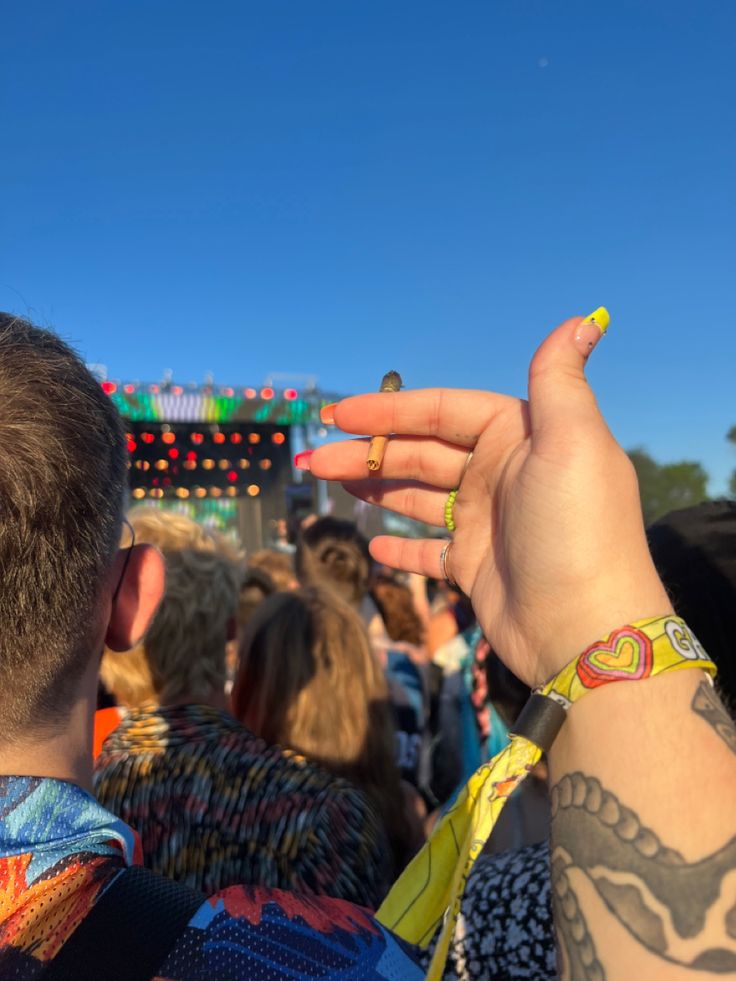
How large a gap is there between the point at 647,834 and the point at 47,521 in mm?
804

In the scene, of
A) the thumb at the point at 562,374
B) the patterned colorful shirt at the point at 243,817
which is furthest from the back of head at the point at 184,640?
the thumb at the point at 562,374

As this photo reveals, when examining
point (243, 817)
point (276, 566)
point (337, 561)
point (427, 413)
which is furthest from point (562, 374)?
point (276, 566)

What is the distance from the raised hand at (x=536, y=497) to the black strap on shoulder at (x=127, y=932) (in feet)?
1.72

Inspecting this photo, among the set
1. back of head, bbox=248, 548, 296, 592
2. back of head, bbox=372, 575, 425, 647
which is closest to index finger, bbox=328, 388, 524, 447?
back of head, bbox=248, 548, 296, 592

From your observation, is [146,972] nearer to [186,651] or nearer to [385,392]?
[385,392]

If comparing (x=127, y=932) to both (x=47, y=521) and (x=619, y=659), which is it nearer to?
(x=47, y=521)

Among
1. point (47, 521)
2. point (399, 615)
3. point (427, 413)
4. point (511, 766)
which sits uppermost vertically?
point (427, 413)

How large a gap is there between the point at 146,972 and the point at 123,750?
4.54ft

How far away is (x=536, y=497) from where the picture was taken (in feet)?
3.14

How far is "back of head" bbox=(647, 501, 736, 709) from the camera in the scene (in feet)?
4.69

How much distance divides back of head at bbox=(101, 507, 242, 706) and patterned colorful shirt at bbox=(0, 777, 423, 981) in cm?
130

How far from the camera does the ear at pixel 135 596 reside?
3.99 ft

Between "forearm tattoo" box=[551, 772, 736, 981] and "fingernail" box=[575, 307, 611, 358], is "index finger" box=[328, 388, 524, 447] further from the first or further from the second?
"forearm tattoo" box=[551, 772, 736, 981]

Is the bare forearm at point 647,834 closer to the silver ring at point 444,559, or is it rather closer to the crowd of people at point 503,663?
the crowd of people at point 503,663
